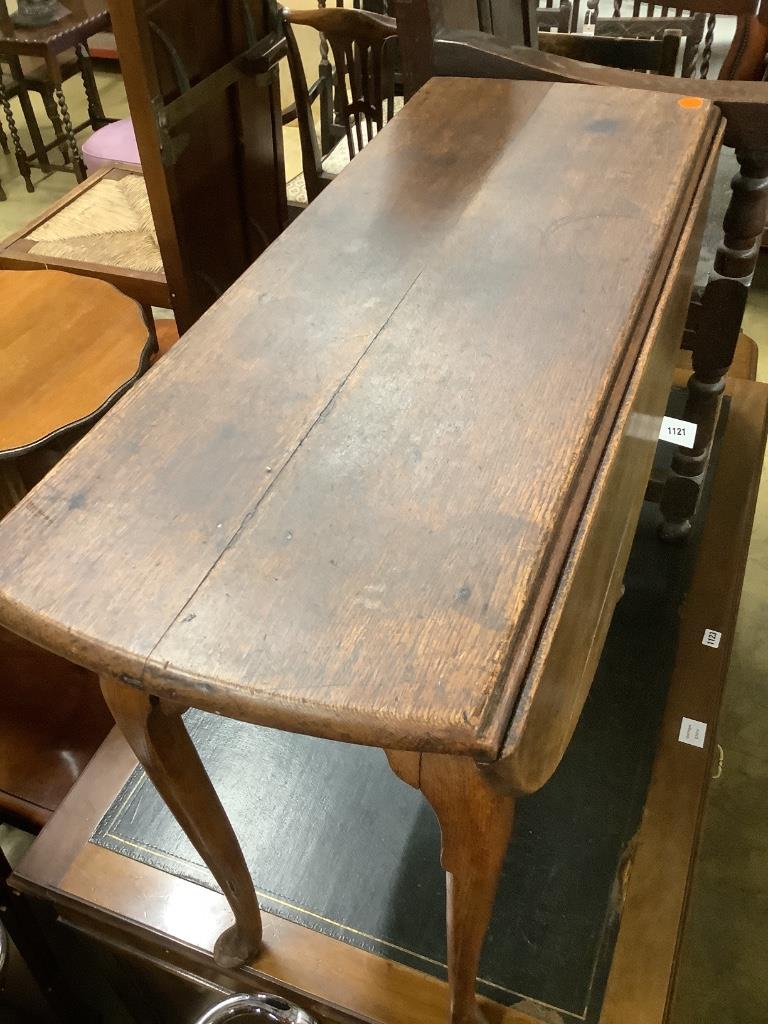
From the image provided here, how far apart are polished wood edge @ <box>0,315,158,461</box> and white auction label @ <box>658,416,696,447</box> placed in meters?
0.88

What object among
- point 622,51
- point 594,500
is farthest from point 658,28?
point 594,500

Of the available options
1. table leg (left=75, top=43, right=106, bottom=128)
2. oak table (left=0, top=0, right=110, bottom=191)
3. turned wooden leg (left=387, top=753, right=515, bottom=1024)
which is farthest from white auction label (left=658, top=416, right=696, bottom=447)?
table leg (left=75, top=43, right=106, bottom=128)

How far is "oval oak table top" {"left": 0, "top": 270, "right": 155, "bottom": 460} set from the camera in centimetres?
157

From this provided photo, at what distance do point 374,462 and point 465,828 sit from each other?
27 cm

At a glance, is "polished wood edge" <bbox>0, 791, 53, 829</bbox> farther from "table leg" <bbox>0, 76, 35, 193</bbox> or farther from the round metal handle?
"table leg" <bbox>0, 76, 35, 193</bbox>

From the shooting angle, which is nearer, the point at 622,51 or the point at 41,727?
the point at 41,727

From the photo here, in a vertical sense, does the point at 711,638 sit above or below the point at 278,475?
below

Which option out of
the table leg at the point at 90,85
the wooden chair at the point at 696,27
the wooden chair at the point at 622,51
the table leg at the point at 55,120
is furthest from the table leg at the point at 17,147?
the wooden chair at the point at 622,51

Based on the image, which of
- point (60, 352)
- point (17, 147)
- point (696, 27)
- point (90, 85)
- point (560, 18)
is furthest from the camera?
point (90, 85)

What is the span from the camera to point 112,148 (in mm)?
2434

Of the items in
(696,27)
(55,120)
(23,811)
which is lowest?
(23,811)

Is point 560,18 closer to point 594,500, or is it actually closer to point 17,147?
point 17,147

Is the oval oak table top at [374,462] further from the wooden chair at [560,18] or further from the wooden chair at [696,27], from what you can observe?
the wooden chair at [560,18]

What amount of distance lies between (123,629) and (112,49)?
421 centimetres
